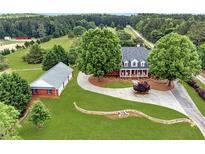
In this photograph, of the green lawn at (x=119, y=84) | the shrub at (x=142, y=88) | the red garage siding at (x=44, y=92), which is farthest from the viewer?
the green lawn at (x=119, y=84)

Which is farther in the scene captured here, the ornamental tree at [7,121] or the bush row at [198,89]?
the bush row at [198,89]

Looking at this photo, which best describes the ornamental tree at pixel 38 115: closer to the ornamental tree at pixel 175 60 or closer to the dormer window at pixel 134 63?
the ornamental tree at pixel 175 60

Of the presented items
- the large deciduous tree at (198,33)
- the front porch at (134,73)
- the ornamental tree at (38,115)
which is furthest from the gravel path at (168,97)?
the large deciduous tree at (198,33)

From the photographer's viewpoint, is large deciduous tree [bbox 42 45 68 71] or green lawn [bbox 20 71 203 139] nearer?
green lawn [bbox 20 71 203 139]

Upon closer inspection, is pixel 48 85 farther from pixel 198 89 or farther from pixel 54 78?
pixel 198 89

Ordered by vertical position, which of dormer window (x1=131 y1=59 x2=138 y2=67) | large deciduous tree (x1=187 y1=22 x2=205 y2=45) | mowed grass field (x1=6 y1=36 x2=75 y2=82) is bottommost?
mowed grass field (x1=6 y1=36 x2=75 y2=82)

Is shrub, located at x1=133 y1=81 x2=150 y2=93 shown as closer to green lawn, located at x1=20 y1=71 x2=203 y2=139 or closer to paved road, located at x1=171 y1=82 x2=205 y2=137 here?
green lawn, located at x1=20 y1=71 x2=203 y2=139

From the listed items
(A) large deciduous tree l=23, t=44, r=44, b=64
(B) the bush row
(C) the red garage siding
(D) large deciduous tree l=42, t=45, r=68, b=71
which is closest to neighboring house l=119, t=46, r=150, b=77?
(B) the bush row

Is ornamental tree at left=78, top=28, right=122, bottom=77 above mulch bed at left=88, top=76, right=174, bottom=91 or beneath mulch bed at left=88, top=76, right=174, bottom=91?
above
